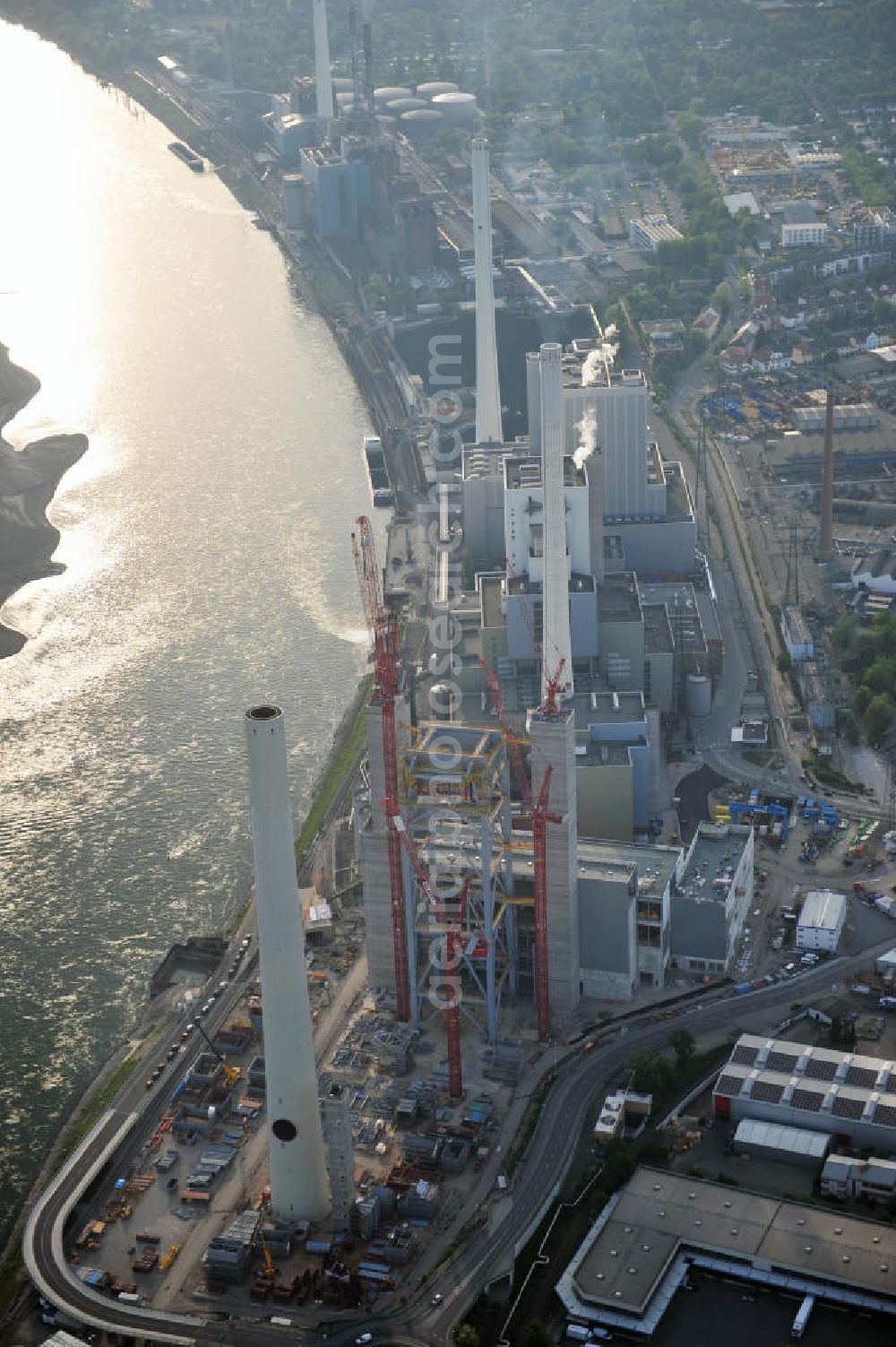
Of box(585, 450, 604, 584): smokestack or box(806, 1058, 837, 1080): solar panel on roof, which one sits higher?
box(585, 450, 604, 584): smokestack

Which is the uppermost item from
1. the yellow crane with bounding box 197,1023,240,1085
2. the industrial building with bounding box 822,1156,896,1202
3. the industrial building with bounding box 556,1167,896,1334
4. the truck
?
the yellow crane with bounding box 197,1023,240,1085

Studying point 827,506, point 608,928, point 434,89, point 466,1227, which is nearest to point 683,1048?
point 608,928

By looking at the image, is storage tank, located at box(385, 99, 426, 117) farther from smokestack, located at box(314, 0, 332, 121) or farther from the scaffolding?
the scaffolding

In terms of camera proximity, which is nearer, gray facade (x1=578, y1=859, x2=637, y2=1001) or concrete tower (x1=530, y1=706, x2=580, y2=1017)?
concrete tower (x1=530, y1=706, x2=580, y2=1017)

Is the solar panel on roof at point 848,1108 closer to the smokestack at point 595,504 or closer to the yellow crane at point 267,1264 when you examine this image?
the yellow crane at point 267,1264

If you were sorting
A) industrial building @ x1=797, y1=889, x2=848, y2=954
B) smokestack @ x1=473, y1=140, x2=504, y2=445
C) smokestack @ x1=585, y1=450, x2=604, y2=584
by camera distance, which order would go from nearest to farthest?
industrial building @ x1=797, y1=889, x2=848, y2=954
smokestack @ x1=585, y1=450, x2=604, y2=584
smokestack @ x1=473, y1=140, x2=504, y2=445

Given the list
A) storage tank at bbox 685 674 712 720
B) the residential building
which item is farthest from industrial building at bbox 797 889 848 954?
the residential building

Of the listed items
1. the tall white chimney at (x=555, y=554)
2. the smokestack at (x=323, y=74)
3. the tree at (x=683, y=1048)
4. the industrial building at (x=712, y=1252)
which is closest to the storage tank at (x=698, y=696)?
the tall white chimney at (x=555, y=554)
